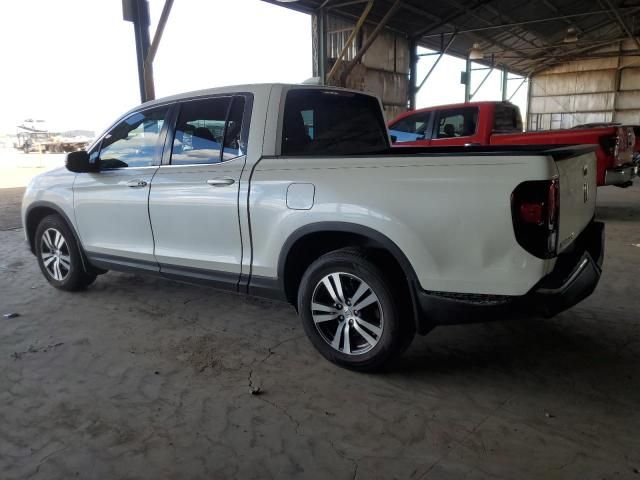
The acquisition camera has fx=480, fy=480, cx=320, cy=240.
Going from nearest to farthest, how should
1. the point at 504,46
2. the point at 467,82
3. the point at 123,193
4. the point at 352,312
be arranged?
the point at 352,312 → the point at 123,193 → the point at 467,82 → the point at 504,46

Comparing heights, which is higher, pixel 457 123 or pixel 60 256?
pixel 457 123

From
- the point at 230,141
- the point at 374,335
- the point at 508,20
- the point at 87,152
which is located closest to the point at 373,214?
the point at 374,335

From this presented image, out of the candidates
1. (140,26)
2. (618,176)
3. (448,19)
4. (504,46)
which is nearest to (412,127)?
(618,176)

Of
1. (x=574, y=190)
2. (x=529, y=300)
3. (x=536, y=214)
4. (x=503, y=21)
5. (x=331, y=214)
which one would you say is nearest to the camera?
(x=536, y=214)

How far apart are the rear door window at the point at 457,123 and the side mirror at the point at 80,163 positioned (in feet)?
18.6

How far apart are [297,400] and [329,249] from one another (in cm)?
94

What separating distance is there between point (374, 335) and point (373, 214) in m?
0.72

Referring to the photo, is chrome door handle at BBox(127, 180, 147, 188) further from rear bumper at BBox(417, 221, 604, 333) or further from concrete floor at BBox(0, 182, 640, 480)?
rear bumper at BBox(417, 221, 604, 333)

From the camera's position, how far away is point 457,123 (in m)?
7.98

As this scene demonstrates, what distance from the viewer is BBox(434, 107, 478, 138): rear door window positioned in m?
7.89

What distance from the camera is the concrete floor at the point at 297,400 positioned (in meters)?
2.12

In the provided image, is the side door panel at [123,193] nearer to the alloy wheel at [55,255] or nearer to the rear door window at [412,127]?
the alloy wheel at [55,255]

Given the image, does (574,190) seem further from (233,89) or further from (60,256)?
(60,256)

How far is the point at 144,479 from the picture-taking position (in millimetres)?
2041
